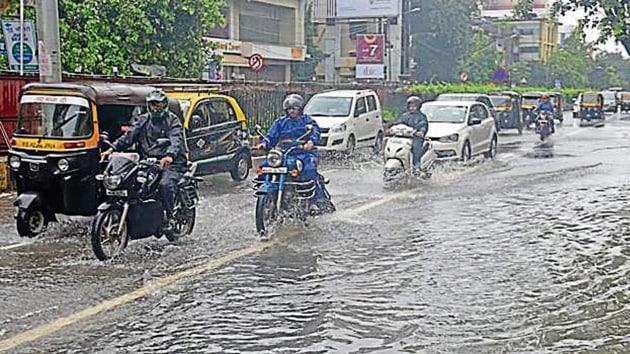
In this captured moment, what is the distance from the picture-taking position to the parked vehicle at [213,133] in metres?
16.2

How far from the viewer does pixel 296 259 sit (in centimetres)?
952

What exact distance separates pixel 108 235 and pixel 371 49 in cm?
3623

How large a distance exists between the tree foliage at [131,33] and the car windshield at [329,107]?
16.2 feet

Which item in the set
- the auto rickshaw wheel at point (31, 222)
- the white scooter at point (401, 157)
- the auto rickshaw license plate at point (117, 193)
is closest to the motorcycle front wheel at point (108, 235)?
the auto rickshaw license plate at point (117, 193)

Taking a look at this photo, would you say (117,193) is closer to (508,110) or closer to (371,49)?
(508,110)

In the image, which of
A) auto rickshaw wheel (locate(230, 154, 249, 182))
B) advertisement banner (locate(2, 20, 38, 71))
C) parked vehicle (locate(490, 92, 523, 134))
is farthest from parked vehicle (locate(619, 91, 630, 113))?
advertisement banner (locate(2, 20, 38, 71))

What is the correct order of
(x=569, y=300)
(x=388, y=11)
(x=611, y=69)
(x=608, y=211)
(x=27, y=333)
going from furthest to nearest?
(x=611, y=69), (x=388, y=11), (x=608, y=211), (x=569, y=300), (x=27, y=333)

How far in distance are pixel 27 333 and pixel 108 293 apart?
4.19 ft

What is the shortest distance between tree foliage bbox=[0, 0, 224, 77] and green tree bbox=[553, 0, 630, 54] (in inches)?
572

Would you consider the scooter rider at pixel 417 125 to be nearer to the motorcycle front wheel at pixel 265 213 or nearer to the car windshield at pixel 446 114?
the car windshield at pixel 446 114

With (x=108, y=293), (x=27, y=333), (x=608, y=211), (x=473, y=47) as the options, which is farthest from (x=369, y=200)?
(x=473, y=47)

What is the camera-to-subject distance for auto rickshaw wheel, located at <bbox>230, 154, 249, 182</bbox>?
17487 mm

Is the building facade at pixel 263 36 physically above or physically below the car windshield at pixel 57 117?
above

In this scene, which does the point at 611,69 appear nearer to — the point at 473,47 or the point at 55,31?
the point at 473,47
